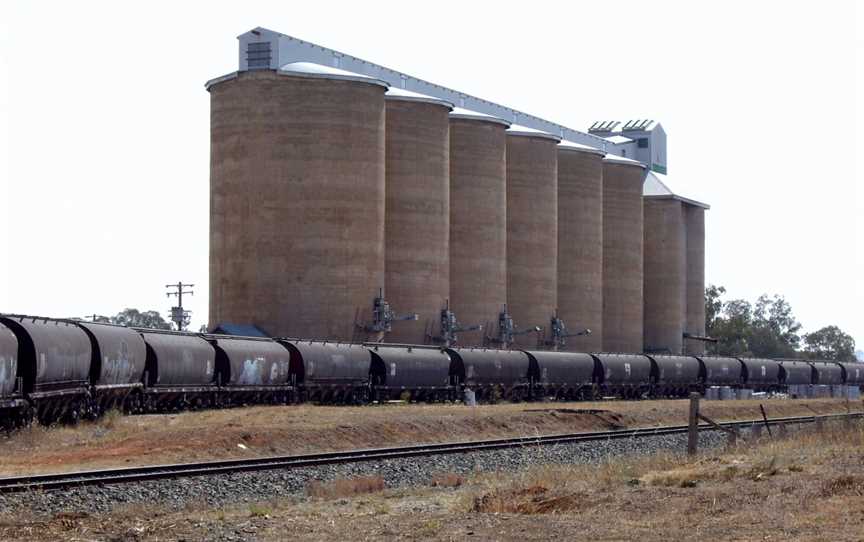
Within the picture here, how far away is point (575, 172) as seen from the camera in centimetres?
9750

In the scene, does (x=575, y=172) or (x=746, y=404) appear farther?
(x=575, y=172)

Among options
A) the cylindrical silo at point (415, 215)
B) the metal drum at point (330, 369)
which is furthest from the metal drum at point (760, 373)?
the metal drum at point (330, 369)

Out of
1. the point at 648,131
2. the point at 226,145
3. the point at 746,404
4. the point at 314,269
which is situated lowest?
the point at 746,404

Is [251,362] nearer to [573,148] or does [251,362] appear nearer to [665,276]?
[573,148]

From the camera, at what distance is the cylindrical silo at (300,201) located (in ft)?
224

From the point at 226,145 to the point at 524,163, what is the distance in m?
25.4

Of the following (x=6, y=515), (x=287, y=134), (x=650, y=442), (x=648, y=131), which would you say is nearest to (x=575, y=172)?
(x=648, y=131)

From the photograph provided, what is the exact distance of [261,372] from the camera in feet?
153

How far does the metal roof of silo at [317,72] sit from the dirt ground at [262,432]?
27.4 metres

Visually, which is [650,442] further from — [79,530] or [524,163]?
[524,163]

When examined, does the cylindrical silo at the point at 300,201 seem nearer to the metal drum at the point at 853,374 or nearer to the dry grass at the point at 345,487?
the dry grass at the point at 345,487

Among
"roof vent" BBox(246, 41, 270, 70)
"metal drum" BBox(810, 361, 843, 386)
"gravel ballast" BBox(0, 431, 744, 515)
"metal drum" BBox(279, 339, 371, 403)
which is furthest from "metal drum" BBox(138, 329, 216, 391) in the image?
"metal drum" BBox(810, 361, 843, 386)

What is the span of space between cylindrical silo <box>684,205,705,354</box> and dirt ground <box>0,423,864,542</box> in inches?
3811

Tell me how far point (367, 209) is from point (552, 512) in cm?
5301
